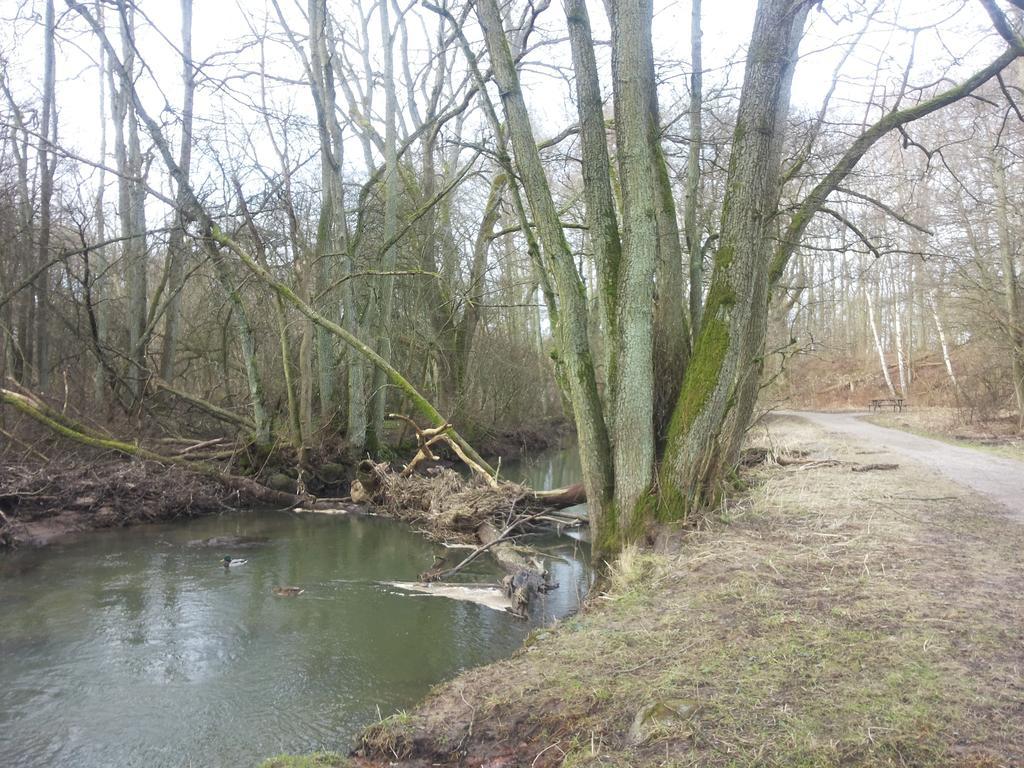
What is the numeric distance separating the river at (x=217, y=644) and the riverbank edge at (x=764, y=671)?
1.16 m

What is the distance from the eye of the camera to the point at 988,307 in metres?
18.0

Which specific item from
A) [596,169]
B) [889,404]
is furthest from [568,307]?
[889,404]

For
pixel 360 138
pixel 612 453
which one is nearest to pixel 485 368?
pixel 360 138

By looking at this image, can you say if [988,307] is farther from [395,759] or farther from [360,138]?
[395,759]

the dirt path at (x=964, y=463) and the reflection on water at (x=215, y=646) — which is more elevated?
the dirt path at (x=964, y=463)

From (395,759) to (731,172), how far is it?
6.01 m

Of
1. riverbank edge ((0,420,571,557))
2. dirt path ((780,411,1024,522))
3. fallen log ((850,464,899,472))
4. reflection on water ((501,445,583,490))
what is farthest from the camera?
reflection on water ((501,445,583,490))

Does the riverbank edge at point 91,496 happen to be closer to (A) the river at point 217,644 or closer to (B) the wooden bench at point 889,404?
(A) the river at point 217,644

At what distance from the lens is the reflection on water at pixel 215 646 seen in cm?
481

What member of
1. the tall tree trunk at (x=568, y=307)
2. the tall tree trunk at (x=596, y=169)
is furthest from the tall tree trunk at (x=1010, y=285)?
the tall tree trunk at (x=568, y=307)

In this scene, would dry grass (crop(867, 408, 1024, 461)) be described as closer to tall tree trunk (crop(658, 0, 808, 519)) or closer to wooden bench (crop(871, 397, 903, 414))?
wooden bench (crop(871, 397, 903, 414))

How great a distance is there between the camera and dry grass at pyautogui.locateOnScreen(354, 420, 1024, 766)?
3.02 metres

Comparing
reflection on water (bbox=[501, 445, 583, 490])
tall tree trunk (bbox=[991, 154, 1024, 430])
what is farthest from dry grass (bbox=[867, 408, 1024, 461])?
reflection on water (bbox=[501, 445, 583, 490])

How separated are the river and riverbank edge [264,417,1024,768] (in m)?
1.16
